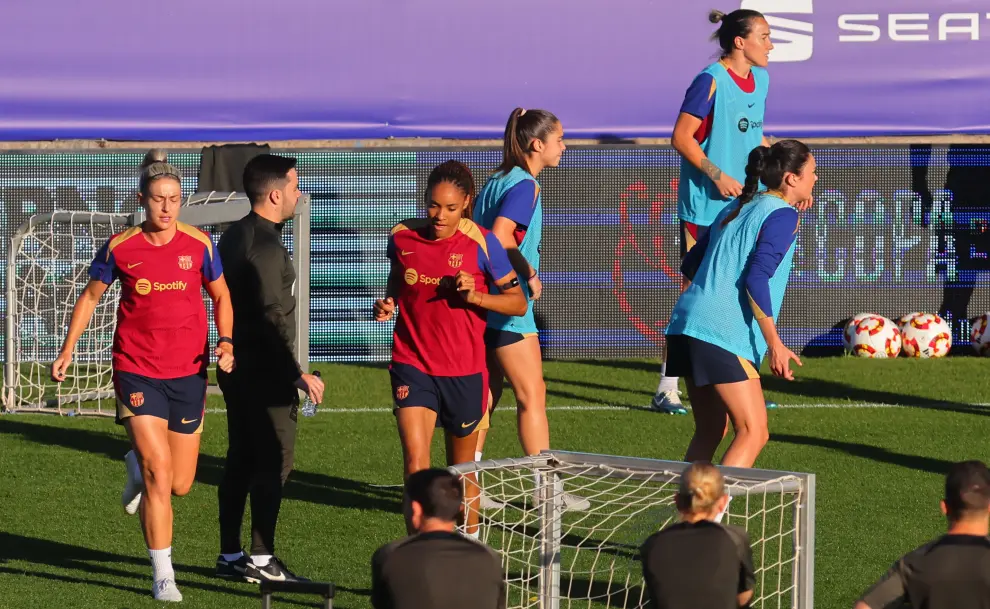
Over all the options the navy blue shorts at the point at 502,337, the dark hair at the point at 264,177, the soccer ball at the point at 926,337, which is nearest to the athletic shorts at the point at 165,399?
the dark hair at the point at 264,177

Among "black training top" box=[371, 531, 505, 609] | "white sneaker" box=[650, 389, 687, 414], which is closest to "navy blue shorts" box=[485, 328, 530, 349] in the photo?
"black training top" box=[371, 531, 505, 609]

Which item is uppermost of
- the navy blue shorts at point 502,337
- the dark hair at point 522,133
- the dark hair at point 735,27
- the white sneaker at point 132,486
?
the dark hair at point 735,27

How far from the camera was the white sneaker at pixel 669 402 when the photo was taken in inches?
423

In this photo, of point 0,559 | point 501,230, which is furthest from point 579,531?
point 0,559

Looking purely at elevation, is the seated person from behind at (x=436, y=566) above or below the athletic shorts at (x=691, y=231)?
below

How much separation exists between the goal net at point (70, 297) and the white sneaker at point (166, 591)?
469 centimetres

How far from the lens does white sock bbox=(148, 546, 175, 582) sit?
6.21 metres

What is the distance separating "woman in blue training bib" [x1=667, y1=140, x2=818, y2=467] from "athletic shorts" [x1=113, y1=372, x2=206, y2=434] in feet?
6.56

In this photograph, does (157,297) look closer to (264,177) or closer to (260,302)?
(260,302)

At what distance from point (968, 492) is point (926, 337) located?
30.6ft

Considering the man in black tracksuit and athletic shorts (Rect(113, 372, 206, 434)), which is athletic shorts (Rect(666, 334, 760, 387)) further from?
athletic shorts (Rect(113, 372, 206, 434))

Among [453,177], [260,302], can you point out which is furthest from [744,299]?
[260,302]

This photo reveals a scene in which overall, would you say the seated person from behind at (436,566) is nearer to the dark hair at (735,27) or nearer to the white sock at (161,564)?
the white sock at (161,564)

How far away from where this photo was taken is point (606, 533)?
23.9 ft
